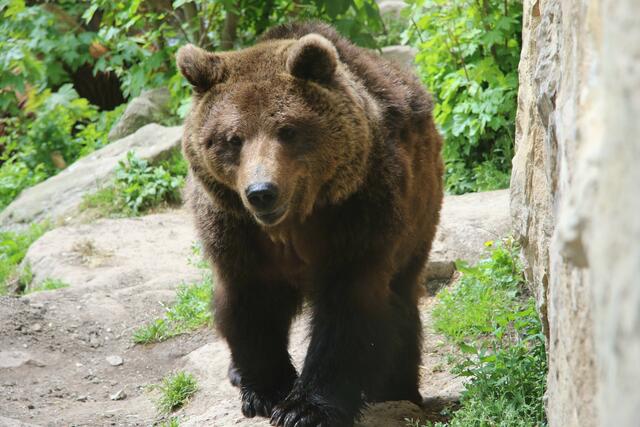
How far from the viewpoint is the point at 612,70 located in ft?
5.72

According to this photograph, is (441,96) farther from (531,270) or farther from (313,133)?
(313,133)

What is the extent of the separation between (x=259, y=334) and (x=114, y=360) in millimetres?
2540

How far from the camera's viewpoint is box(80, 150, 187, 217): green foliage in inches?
413

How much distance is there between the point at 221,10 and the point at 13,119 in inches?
201

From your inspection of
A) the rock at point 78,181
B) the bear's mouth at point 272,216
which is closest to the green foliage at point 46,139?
the rock at point 78,181

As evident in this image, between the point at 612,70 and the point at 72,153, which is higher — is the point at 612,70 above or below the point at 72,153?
above

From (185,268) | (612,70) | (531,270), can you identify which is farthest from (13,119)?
(612,70)

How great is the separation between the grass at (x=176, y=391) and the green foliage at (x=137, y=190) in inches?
177

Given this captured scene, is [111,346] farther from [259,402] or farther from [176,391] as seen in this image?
[259,402]

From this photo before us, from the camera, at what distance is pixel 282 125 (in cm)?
462

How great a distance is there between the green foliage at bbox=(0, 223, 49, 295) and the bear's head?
17.3 feet

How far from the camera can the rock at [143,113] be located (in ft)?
44.5

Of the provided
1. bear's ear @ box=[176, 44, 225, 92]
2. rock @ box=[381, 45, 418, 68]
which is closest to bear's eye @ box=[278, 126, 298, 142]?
bear's ear @ box=[176, 44, 225, 92]

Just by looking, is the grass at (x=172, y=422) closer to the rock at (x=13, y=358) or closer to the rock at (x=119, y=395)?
the rock at (x=119, y=395)
